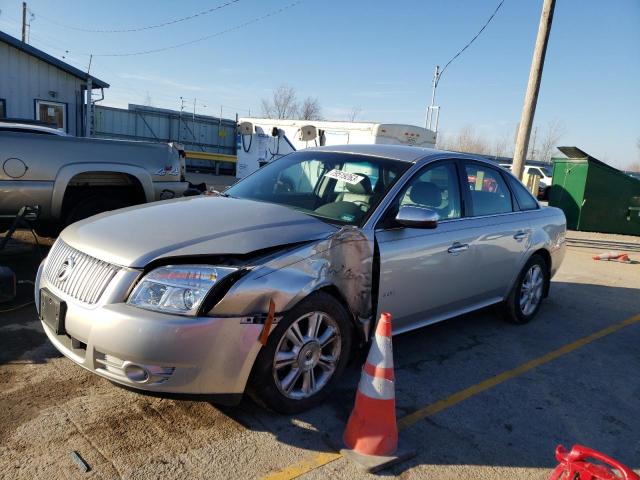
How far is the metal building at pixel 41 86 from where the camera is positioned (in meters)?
14.0

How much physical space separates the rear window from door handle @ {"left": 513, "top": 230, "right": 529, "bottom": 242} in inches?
13.4

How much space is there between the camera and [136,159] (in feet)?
21.4

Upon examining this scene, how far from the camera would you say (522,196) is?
17.8ft

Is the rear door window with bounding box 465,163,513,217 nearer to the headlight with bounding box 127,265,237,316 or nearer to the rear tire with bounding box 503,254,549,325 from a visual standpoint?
the rear tire with bounding box 503,254,549,325

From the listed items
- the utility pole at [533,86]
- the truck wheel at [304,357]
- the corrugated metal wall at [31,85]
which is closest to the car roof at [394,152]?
the truck wheel at [304,357]

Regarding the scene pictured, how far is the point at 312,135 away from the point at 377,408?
1358cm

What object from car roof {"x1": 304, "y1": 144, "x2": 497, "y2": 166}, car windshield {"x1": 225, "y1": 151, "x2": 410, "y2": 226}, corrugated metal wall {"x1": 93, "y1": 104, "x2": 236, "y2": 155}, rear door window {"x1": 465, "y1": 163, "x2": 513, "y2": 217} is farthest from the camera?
corrugated metal wall {"x1": 93, "y1": 104, "x2": 236, "y2": 155}

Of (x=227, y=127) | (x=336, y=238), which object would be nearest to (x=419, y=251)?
(x=336, y=238)

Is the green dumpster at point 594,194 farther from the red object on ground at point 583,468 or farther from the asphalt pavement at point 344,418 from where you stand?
the red object on ground at point 583,468

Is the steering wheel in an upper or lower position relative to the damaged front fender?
upper

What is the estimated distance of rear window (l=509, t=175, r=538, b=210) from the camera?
534 centimetres

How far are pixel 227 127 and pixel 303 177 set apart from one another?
942 inches

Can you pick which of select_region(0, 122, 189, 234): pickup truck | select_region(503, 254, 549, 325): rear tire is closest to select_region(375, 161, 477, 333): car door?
select_region(503, 254, 549, 325): rear tire

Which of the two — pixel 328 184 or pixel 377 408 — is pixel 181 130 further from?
pixel 377 408
